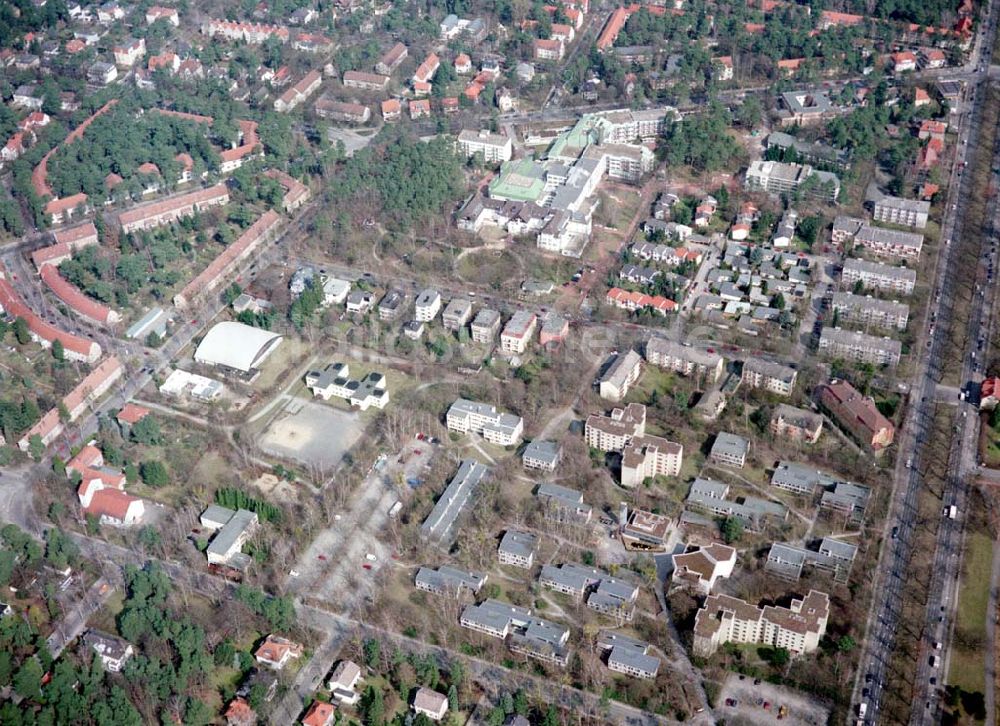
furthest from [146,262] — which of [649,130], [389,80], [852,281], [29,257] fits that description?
[852,281]

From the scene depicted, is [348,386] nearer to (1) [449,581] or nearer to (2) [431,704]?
(1) [449,581]

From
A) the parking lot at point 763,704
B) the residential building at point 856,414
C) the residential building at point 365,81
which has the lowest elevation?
the parking lot at point 763,704

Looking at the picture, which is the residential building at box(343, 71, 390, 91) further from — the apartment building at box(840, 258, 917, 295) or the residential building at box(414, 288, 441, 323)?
the apartment building at box(840, 258, 917, 295)

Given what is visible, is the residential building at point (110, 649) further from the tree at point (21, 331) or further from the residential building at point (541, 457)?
the tree at point (21, 331)

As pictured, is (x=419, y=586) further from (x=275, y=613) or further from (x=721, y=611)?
(x=721, y=611)

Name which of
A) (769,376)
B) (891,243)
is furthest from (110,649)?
(891,243)

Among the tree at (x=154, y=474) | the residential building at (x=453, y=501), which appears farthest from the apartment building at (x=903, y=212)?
the tree at (x=154, y=474)
